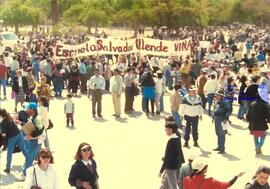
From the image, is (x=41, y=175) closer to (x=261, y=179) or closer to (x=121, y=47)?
(x=261, y=179)

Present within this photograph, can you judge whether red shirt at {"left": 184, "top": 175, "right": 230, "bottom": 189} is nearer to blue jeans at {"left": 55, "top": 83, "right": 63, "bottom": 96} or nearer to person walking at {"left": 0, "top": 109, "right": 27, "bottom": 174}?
person walking at {"left": 0, "top": 109, "right": 27, "bottom": 174}

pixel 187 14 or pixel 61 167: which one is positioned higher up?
pixel 187 14

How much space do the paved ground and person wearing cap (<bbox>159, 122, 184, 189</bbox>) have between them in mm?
1873

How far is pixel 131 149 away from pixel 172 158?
4.63 m

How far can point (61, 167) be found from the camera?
1147 cm

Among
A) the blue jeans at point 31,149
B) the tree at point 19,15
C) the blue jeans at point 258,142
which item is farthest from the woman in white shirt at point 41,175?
the tree at point 19,15

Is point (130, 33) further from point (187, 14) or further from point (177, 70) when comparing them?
point (177, 70)

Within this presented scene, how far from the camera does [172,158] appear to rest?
8.46 meters

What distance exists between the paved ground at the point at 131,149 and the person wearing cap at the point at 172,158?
6.14 feet

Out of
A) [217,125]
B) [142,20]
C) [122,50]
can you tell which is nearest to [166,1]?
[142,20]

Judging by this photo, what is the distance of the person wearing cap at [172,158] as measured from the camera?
8414 millimetres

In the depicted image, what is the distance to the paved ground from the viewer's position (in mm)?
10844

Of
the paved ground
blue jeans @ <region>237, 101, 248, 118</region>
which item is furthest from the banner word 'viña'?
blue jeans @ <region>237, 101, 248, 118</region>

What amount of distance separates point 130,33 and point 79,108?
37924 mm
